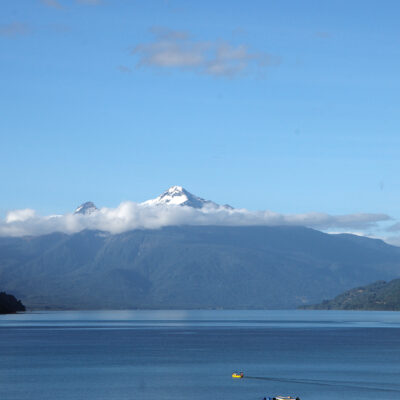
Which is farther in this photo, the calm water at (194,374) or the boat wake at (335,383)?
the boat wake at (335,383)

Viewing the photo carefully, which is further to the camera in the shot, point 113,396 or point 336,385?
point 336,385

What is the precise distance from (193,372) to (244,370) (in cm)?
996

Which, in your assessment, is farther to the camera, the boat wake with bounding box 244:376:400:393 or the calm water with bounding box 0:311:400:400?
the boat wake with bounding box 244:376:400:393

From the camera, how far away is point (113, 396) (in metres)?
119

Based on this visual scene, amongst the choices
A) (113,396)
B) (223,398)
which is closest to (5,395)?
(113,396)

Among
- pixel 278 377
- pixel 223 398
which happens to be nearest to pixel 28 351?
pixel 278 377

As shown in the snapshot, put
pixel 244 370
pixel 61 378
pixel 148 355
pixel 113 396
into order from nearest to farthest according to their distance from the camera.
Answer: pixel 113 396 → pixel 61 378 → pixel 244 370 → pixel 148 355

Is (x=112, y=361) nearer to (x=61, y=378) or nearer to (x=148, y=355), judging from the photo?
(x=148, y=355)

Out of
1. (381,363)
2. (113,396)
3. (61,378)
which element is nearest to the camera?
(113,396)

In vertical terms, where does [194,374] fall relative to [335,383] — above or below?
above

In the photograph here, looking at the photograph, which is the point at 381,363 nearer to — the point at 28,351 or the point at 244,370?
the point at 244,370

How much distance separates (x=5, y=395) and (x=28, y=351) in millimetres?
72789

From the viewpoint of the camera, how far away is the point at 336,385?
130m

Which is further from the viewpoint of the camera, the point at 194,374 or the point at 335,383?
the point at 194,374
